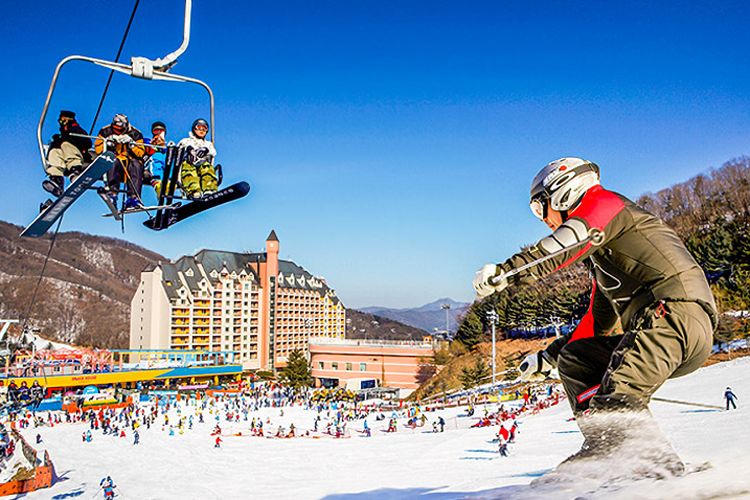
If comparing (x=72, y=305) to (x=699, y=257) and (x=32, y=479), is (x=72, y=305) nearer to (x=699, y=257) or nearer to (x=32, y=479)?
(x=32, y=479)

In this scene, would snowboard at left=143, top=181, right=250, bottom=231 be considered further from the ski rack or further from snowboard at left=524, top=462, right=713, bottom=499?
snowboard at left=524, top=462, right=713, bottom=499

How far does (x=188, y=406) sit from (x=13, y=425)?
12958mm

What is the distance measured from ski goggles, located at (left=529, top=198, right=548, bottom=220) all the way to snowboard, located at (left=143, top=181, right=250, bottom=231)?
3831mm

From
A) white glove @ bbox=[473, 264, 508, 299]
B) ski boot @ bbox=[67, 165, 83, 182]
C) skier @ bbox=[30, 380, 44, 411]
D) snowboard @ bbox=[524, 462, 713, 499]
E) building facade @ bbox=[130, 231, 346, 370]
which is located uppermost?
building facade @ bbox=[130, 231, 346, 370]

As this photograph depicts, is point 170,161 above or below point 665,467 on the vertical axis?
above

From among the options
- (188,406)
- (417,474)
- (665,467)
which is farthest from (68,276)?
(665,467)

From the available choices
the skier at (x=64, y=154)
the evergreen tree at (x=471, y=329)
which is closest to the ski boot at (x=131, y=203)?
the skier at (x=64, y=154)

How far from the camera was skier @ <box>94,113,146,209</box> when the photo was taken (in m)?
7.38

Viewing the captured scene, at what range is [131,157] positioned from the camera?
24.9 ft

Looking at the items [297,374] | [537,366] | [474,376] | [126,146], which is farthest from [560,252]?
[297,374]

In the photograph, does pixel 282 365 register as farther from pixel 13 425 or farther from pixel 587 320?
pixel 587 320

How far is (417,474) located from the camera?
55.8 feet

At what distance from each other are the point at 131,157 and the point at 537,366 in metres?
5.37

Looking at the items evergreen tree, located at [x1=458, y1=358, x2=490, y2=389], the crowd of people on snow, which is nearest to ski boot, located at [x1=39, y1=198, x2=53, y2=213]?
the crowd of people on snow
